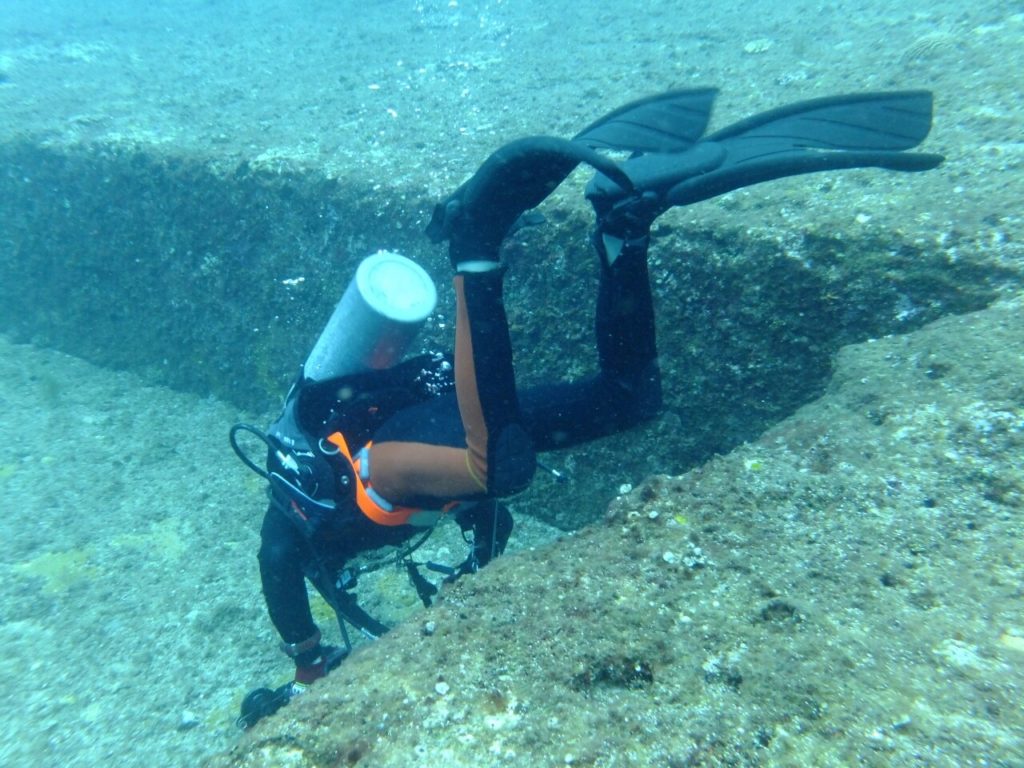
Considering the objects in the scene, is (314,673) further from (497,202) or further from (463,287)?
(497,202)

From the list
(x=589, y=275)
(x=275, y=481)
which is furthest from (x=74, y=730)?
(x=589, y=275)

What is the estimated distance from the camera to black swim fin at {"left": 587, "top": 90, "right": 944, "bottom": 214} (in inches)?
75.0

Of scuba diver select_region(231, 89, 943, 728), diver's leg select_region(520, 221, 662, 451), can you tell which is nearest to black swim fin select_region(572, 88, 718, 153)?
scuba diver select_region(231, 89, 943, 728)

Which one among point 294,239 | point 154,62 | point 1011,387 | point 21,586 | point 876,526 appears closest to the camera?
point 876,526

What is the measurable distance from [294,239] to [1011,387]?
3872 millimetres

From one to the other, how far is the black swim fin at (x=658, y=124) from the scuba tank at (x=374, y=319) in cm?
96

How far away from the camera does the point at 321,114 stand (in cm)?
484

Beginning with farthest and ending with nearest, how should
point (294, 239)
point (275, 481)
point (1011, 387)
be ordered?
point (294, 239) → point (275, 481) → point (1011, 387)

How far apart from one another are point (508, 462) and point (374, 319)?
0.94 meters

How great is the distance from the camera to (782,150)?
2008 millimetres

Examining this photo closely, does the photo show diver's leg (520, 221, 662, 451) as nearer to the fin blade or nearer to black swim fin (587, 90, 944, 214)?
black swim fin (587, 90, 944, 214)

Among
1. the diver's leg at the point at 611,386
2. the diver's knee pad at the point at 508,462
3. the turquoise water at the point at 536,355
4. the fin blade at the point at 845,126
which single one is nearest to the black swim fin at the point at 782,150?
the fin blade at the point at 845,126

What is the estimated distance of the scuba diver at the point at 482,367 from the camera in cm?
205

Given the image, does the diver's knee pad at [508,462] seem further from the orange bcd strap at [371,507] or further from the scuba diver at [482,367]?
the orange bcd strap at [371,507]
